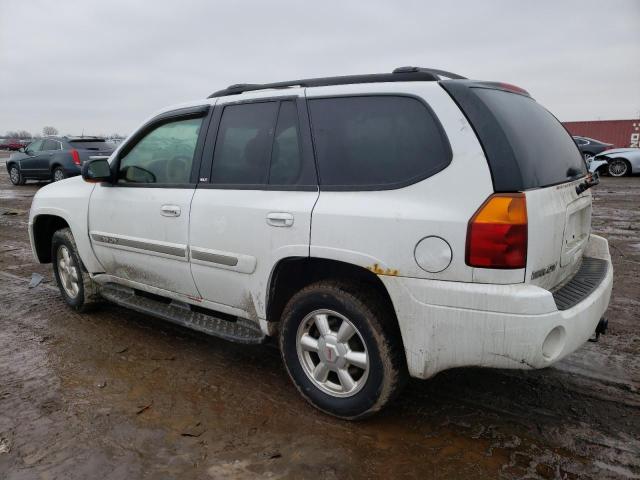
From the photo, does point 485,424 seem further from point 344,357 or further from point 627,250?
point 627,250

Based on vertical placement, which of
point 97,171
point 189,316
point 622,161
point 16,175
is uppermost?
point 622,161

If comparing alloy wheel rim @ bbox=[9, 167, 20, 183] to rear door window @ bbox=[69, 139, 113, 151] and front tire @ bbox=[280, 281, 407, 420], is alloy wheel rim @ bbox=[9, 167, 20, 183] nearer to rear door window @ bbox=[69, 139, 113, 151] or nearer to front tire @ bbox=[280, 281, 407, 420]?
rear door window @ bbox=[69, 139, 113, 151]

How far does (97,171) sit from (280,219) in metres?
1.87

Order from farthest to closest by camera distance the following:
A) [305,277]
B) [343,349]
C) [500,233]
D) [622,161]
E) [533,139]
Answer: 1. [622,161]
2. [305,277]
3. [343,349]
4. [533,139]
5. [500,233]

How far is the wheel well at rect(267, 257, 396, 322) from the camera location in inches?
107

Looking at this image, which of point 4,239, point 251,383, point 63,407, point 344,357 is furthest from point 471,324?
point 4,239

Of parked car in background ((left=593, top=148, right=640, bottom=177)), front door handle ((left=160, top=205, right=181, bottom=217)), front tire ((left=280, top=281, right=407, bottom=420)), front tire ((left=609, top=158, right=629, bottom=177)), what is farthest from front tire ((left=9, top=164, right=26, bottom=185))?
front tire ((left=609, top=158, right=629, bottom=177))

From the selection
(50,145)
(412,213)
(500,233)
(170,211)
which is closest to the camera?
(500,233)

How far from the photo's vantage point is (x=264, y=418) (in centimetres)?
285

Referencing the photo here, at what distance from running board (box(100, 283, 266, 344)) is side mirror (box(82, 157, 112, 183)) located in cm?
93

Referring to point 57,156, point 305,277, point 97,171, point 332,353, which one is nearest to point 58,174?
point 57,156

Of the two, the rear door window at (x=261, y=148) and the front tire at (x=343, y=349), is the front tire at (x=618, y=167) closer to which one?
the rear door window at (x=261, y=148)

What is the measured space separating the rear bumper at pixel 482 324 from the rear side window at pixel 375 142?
0.55m

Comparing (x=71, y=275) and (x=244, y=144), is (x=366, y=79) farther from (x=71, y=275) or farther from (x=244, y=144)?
(x=71, y=275)
